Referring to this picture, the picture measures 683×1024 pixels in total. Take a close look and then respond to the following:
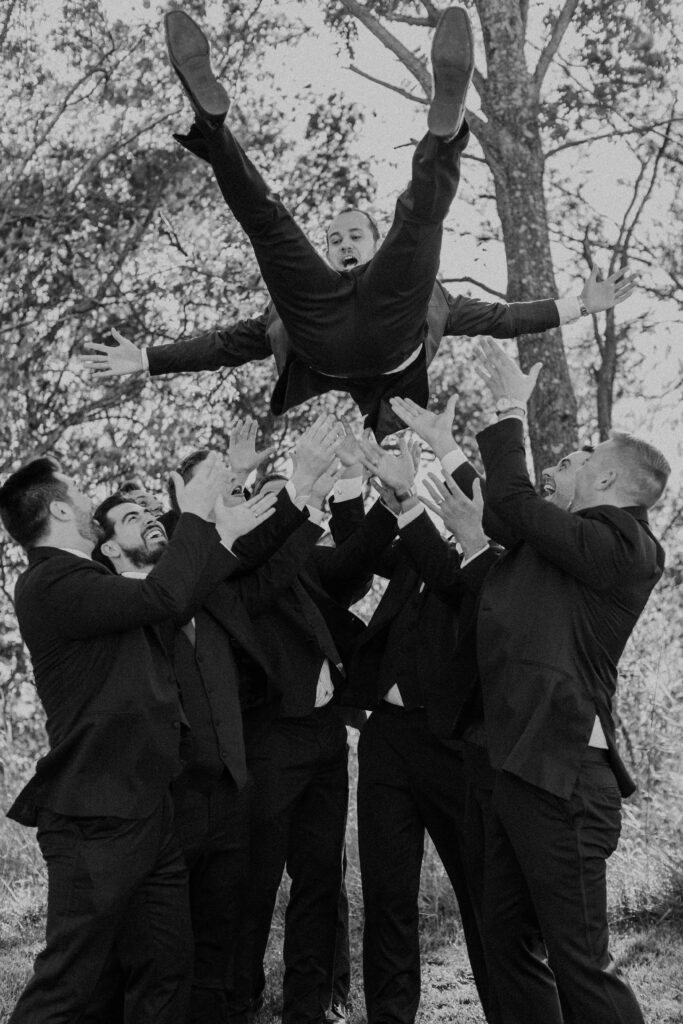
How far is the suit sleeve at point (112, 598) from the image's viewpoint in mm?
3938

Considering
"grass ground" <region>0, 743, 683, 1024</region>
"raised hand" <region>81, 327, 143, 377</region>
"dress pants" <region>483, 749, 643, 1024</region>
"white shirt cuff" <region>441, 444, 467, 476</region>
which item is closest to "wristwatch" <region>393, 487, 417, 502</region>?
"white shirt cuff" <region>441, 444, 467, 476</region>

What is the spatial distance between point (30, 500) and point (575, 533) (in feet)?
6.16

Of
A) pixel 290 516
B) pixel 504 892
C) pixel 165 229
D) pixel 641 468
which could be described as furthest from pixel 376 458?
pixel 165 229

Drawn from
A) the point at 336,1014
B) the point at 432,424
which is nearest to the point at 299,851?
the point at 336,1014

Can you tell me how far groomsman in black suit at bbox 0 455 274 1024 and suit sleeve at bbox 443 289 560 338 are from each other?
182 cm

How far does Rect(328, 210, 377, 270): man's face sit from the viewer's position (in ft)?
17.3

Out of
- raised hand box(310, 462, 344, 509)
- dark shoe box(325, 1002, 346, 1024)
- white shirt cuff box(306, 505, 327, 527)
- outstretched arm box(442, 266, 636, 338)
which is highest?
outstretched arm box(442, 266, 636, 338)

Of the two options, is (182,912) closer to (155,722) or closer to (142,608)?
(155,722)

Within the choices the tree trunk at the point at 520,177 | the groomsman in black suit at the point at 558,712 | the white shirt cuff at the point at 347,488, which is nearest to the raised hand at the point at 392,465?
the groomsman in black suit at the point at 558,712

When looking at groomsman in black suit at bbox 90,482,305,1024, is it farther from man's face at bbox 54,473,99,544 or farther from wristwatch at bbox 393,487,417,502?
wristwatch at bbox 393,487,417,502

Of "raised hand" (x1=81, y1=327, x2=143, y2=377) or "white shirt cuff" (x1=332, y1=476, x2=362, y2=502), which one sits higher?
"raised hand" (x1=81, y1=327, x2=143, y2=377)

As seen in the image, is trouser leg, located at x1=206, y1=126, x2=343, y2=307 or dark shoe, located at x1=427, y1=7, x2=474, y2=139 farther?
trouser leg, located at x1=206, y1=126, x2=343, y2=307

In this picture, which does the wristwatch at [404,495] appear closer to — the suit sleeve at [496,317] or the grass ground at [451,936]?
the suit sleeve at [496,317]

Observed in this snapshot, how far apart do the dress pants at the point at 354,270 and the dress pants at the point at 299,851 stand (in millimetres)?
1523
